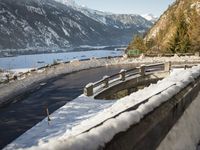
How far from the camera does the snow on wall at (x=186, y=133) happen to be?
676 cm

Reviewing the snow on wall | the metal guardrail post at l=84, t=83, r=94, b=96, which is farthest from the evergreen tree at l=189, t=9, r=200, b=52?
the snow on wall

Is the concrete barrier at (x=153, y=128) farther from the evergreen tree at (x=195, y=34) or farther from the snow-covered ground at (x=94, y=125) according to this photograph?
the evergreen tree at (x=195, y=34)

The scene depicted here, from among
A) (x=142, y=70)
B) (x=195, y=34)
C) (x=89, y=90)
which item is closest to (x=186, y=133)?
(x=89, y=90)

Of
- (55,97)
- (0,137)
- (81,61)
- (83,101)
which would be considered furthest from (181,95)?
(81,61)

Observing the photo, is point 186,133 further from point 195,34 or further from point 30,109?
point 195,34

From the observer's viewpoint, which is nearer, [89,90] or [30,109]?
[89,90]

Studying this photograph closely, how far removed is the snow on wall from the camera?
22.2ft

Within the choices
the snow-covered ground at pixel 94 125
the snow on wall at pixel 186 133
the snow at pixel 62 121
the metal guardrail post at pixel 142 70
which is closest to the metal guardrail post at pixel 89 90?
the snow at pixel 62 121

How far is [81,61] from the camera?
54.8 m

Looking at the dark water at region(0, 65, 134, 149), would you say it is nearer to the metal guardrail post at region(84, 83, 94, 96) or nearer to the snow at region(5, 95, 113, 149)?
the snow at region(5, 95, 113, 149)

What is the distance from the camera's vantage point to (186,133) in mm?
7965

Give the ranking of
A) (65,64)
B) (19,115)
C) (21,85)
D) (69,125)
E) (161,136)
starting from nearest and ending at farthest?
(161,136), (69,125), (19,115), (21,85), (65,64)

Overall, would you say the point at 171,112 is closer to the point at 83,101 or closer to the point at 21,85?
the point at 83,101

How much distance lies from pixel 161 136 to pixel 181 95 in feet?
6.95
